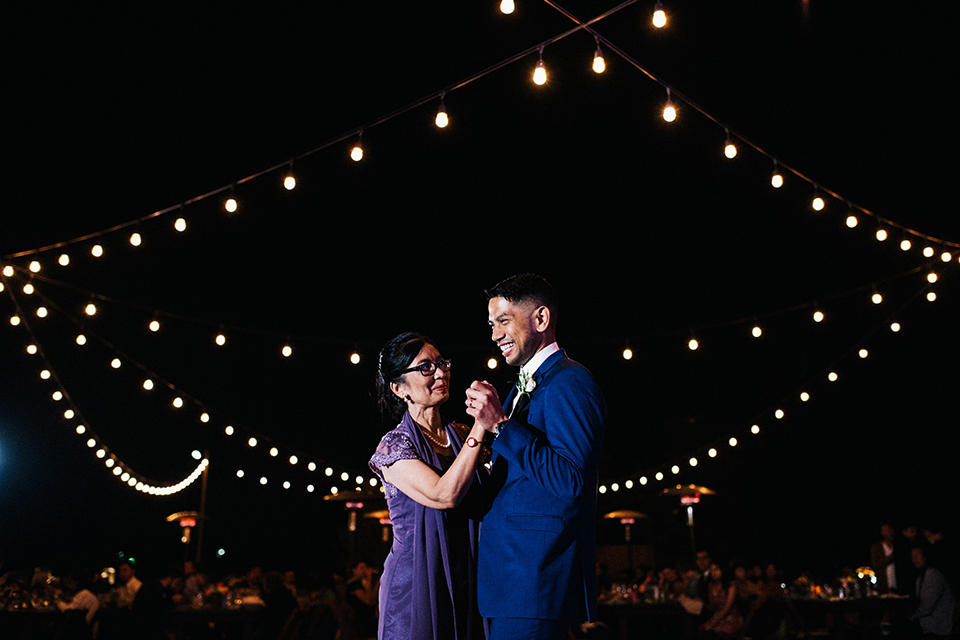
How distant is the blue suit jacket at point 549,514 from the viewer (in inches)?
74.3

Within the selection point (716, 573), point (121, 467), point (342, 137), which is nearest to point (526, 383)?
point (342, 137)

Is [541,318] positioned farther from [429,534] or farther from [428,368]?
[429,534]

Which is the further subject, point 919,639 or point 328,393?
point 328,393

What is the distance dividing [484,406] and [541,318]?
346mm

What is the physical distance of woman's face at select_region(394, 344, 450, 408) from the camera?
2490mm

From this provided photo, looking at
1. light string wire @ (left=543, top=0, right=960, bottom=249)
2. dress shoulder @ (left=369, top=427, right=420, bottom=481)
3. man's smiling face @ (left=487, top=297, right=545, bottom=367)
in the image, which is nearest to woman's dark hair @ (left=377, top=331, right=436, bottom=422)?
dress shoulder @ (left=369, top=427, right=420, bottom=481)

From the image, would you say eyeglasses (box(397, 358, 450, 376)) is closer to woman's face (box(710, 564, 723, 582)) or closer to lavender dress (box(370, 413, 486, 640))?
lavender dress (box(370, 413, 486, 640))

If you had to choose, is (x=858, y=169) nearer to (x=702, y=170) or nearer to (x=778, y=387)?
(x=702, y=170)

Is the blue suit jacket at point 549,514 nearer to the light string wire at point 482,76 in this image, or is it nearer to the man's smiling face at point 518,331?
the man's smiling face at point 518,331

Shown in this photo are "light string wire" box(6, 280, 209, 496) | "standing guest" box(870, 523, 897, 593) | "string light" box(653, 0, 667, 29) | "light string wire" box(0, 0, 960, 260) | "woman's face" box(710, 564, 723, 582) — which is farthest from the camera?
"light string wire" box(6, 280, 209, 496)

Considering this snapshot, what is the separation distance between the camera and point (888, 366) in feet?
41.6

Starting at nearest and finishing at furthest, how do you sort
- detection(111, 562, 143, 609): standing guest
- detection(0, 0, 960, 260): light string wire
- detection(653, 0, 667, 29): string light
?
detection(653, 0, 667, 29): string light, detection(0, 0, 960, 260): light string wire, detection(111, 562, 143, 609): standing guest

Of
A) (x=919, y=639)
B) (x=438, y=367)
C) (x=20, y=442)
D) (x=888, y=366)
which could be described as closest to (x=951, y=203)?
(x=919, y=639)

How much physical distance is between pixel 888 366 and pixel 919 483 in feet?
6.37
